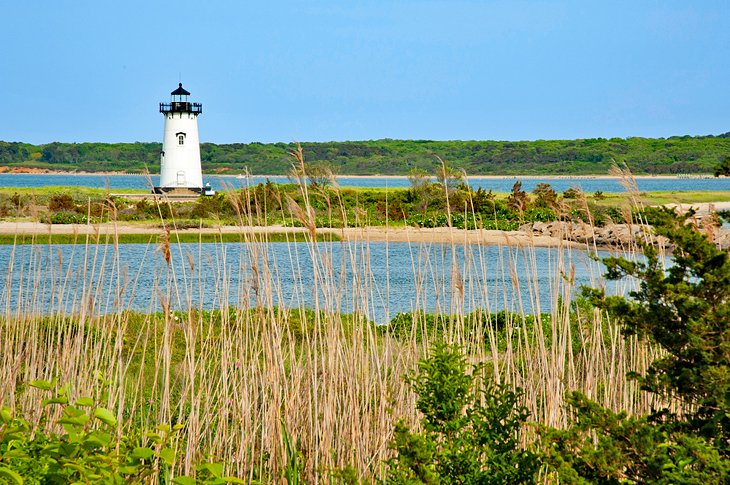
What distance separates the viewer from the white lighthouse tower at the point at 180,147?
120 feet

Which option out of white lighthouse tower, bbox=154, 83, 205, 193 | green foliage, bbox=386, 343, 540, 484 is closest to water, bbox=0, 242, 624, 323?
green foliage, bbox=386, 343, 540, 484

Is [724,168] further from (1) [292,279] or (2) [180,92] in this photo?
(2) [180,92]

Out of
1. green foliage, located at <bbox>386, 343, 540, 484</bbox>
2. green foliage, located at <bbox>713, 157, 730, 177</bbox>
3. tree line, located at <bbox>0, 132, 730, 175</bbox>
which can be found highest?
tree line, located at <bbox>0, 132, 730, 175</bbox>

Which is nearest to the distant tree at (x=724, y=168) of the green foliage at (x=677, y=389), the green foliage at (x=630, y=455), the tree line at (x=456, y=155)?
the green foliage at (x=677, y=389)

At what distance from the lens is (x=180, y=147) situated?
121ft

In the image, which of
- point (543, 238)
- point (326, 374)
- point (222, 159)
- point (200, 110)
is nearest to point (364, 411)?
point (326, 374)

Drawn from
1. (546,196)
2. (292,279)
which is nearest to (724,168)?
(546,196)

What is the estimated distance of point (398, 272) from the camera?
17266 mm

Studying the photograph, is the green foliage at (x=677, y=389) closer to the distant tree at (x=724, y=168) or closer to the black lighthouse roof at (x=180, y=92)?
the distant tree at (x=724, y=168)

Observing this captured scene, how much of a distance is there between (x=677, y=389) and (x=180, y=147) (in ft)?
118

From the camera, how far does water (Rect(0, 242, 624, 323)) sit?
3.55 metres

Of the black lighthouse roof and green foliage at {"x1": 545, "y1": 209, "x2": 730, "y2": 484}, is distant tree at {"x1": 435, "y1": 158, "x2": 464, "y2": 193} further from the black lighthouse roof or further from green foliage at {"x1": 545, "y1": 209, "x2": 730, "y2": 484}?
the black lighthouse roof

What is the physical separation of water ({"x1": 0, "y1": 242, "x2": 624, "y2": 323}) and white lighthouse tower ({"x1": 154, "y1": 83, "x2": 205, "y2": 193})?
1609 cm

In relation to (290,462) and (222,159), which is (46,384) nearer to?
(290,462)
